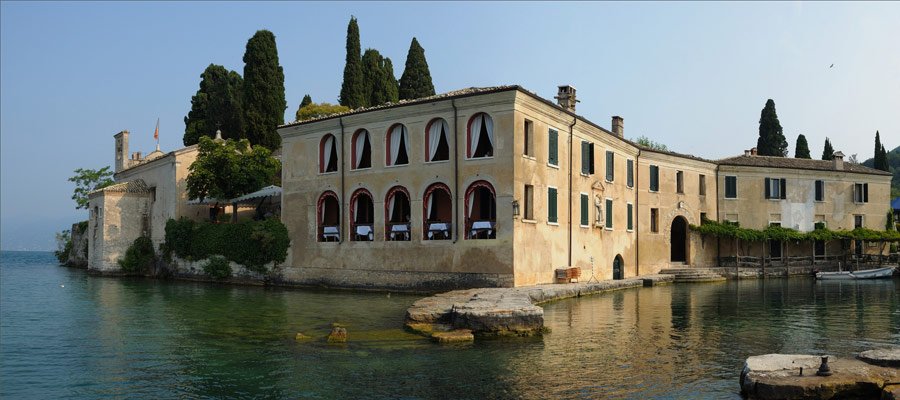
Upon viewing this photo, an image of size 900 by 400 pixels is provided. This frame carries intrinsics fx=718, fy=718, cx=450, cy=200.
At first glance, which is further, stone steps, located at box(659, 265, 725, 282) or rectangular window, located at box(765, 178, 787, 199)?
rectangular window, located at box(765, 178, 787, 199)

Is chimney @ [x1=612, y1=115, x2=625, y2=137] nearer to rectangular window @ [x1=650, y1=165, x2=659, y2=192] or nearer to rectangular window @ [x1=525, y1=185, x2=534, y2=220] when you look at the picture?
rectangular window @ [x1=650, y1=165, x2=659, y2=192]

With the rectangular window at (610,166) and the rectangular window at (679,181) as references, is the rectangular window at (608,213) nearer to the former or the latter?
the rectangular window at (610,166)

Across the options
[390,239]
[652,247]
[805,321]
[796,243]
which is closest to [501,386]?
[805,321]

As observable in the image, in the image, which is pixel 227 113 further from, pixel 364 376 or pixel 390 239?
pixel 364 376

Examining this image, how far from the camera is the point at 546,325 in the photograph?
59.2ft

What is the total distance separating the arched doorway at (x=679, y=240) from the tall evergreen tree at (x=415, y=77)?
22666 millimetres

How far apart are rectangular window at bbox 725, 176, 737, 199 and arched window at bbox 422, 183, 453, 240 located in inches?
900

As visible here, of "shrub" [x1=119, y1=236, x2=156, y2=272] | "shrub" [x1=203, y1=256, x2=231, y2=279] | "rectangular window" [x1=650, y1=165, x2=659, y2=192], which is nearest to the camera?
"shrub" [x1=203, y1=256, x2=231, y2=279]

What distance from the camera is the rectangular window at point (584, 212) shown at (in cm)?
3086

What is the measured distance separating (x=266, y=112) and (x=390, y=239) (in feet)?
81.5

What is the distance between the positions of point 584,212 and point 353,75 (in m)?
28.6

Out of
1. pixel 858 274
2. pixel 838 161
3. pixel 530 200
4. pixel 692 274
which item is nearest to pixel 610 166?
pixel 692 274

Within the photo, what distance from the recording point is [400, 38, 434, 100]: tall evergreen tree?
56953 mm

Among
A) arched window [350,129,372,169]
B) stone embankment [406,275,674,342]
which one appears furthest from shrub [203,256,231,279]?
stone embankment [406,275,674,342]
